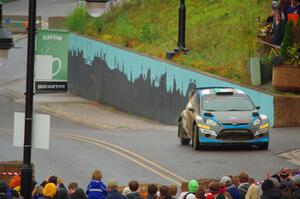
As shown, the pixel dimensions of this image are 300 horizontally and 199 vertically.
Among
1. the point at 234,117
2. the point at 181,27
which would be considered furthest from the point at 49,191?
the point at 181,27

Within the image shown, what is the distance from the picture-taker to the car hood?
27.9 m

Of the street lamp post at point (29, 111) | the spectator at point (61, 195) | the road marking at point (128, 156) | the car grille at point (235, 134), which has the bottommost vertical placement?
the road marking at point (128, 156)

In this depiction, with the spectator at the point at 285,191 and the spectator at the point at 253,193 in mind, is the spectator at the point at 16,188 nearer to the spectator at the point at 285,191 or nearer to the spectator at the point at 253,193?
the spectator at the point at 253,193

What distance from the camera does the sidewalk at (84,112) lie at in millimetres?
41062

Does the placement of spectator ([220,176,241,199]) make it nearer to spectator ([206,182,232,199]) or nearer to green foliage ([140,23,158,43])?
spectator ([206,182,232,199])

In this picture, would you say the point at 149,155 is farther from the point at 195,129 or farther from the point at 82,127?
the point at 82,127

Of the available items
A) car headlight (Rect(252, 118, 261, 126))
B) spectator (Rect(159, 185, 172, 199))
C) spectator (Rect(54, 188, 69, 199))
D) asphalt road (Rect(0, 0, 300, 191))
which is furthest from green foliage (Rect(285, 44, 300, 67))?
spectator (Rect(54, 188, 69, 199))

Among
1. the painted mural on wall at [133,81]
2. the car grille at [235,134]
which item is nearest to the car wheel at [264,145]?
the car grille at [235,134]

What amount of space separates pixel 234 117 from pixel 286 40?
22.1ft

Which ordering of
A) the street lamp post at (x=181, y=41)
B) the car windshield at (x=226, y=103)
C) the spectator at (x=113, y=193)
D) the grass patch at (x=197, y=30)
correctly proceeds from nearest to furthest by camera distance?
the spectator at (x=113, y=193) → the car windshield at (x=226, y=103) → the grass patch at (x=197, y=30) → the street lamp post at (x=181, y=41)

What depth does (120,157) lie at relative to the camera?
28.0 metres

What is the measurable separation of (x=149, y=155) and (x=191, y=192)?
11.9m

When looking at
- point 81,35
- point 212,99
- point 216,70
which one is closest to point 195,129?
point 212,99

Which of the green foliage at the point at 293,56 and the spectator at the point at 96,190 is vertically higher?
the green foliage at the point at 293,56
